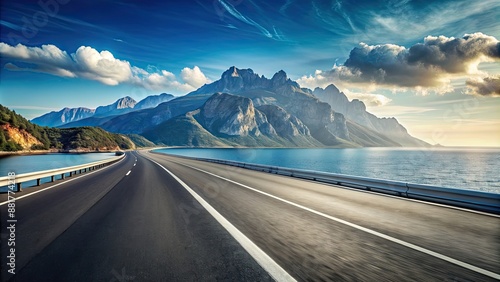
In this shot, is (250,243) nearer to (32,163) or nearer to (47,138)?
(32,163)

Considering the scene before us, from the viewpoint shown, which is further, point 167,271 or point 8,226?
point 8,226

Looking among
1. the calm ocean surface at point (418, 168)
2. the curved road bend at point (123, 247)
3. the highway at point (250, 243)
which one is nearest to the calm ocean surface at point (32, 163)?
the curved road bend at point (123, 247)

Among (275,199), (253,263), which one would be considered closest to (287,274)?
(253,263)

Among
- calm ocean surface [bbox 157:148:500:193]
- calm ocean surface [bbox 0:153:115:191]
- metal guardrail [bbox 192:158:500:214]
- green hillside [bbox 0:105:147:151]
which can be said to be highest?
green hillside [bbox 0:105:147:151]

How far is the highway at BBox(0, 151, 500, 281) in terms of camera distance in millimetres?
3172

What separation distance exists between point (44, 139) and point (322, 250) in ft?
520

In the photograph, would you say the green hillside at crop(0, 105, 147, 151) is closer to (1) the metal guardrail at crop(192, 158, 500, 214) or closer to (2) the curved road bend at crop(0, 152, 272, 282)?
(2) the curved road bend at crop(0, 152, 272, 282)

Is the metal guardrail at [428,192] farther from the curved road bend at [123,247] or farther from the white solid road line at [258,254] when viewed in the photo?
the curved road bend at [123,247]

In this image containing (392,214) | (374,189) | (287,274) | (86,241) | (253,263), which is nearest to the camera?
(287,274)

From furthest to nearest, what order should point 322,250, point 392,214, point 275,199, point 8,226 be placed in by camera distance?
1. point 275,199
2. point 392,214
3. point 8,226
4. point 322,250

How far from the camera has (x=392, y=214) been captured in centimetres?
688

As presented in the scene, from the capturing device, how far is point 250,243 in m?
4.27

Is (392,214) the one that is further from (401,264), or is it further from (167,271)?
(167,271)

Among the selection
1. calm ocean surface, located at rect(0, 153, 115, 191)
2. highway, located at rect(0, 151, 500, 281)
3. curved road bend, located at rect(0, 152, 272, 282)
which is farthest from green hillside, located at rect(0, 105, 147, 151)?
highway, located at rect(0, 151, 500, 281)
